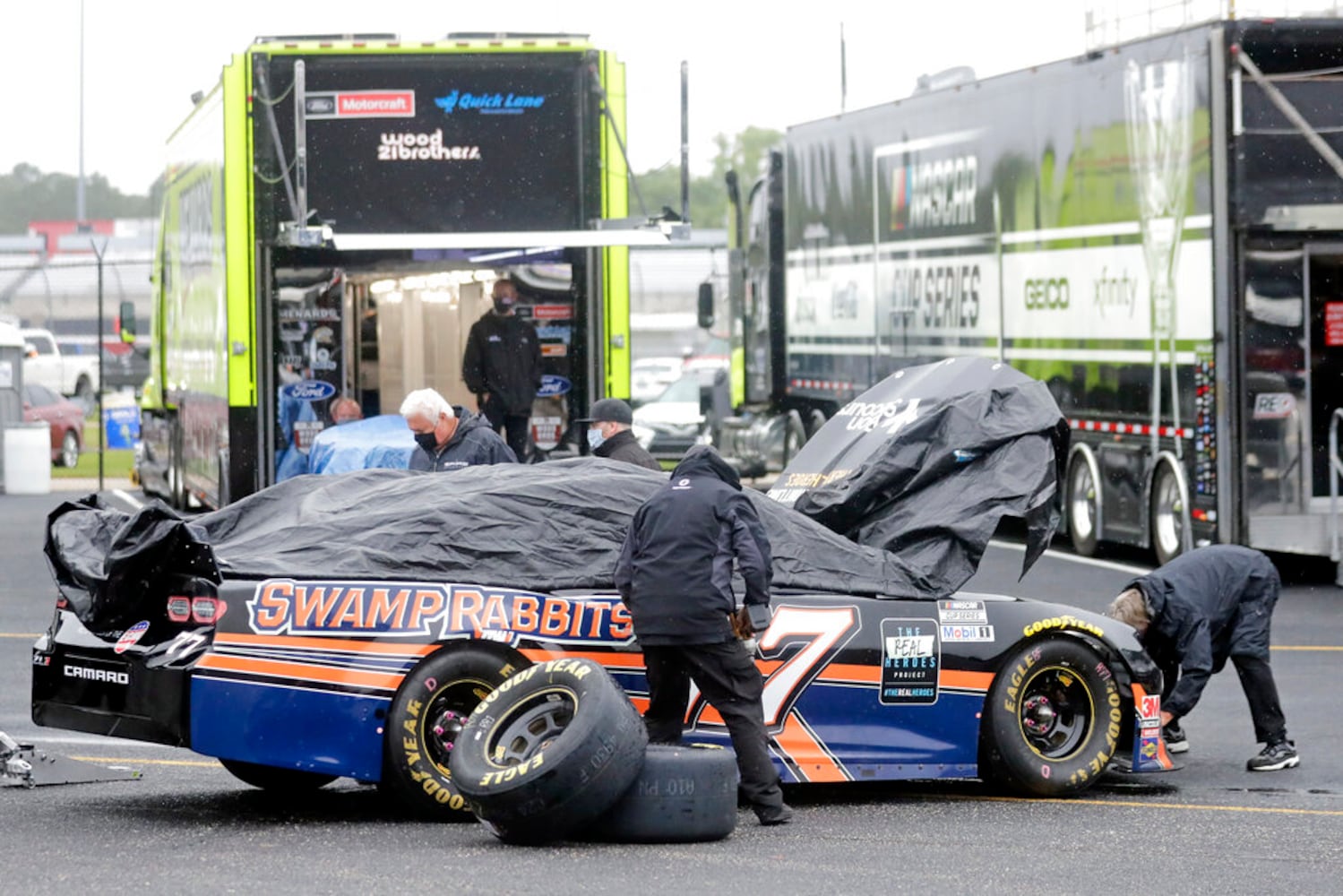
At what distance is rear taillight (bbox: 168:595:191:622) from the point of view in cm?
847

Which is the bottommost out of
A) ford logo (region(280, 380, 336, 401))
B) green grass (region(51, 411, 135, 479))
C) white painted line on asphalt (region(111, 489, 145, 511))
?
white painted line on asphalt (region(111, 489, 145, 511))

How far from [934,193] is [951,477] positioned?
13112mm

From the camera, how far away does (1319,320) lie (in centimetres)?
1775

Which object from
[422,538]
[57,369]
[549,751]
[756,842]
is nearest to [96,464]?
[57,369]

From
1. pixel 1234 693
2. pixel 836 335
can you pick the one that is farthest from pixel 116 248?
pixel 1234 693

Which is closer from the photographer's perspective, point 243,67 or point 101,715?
point 101,715

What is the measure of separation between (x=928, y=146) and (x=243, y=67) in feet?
30.3

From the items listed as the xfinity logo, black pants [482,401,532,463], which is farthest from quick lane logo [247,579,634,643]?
black pants [482,401,532,463]

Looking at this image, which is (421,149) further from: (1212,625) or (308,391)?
(1212,625)

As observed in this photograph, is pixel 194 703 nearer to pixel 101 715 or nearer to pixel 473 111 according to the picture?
pixel 101 715

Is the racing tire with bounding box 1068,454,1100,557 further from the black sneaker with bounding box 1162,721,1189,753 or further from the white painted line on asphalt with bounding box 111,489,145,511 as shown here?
the white painted line on asphalt with bounding box 111,489,145,511

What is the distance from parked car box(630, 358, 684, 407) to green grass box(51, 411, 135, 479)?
978 cm

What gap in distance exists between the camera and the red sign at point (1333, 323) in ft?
58.0

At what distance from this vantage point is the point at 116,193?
364ft
